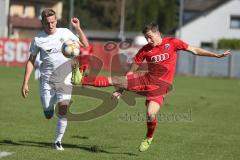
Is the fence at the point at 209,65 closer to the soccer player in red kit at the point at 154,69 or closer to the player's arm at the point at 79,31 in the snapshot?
the soccer player in red kit at the point at 154,69

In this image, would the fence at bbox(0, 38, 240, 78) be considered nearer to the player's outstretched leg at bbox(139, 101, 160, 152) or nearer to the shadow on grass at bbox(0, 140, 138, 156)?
the shadow on grass at bbox(0, 140, 138, 156)

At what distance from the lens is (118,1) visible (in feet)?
338

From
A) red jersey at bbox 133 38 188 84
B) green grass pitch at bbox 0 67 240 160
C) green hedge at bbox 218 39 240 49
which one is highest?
red jersey at bbox 133 38 188 84

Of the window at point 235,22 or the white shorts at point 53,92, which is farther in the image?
the window at point 235,22

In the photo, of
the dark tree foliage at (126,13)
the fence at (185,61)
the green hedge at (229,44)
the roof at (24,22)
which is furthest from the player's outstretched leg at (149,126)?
the dark tree foliage at (126,13)

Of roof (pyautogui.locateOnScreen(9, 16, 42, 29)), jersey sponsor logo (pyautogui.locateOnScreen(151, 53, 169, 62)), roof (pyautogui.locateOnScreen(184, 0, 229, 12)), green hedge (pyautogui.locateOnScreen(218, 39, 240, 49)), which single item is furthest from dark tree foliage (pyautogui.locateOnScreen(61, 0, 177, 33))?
jersey sponsor logo (pyautogui.locateOnScreen(151, 53, 169, 62))

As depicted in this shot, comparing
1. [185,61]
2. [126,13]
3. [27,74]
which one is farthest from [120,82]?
[126,13]

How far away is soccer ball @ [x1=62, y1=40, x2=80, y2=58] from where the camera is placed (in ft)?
33.4

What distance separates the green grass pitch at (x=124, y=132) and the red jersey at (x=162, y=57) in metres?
1.33

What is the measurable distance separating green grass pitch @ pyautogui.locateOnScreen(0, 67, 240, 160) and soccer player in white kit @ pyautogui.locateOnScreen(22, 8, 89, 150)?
2.31 ft

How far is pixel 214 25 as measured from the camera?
6675cm

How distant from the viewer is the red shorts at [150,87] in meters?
10.8

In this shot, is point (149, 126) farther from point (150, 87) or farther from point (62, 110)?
point (62, 110)

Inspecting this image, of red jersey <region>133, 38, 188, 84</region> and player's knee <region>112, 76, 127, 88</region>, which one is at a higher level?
red jersey <region>133, 38, 188, 84</region>
